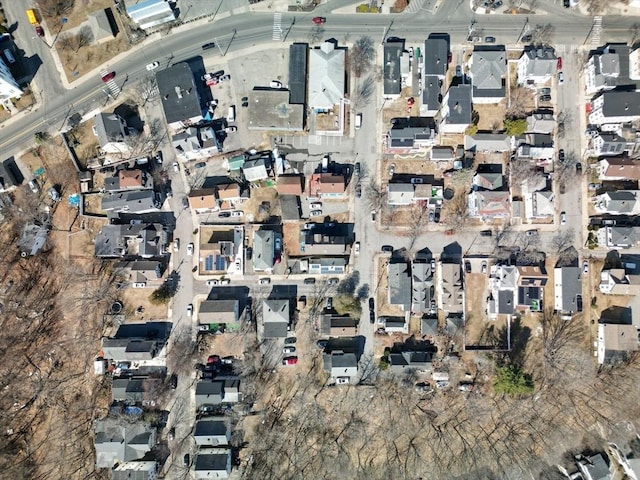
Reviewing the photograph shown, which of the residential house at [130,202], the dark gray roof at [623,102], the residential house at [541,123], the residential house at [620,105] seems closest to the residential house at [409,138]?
the residential house at [541,123]

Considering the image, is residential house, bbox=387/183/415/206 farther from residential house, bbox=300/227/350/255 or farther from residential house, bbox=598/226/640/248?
residential house, bbox=598/226/640/248

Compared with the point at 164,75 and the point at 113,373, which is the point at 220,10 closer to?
the point at 164,75

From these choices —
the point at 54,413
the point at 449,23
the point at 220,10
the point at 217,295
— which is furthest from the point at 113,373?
the point at 449,23

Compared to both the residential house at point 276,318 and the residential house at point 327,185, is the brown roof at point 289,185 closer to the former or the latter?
the residential house at point 327,185

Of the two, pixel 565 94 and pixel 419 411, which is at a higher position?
pixel 565 94

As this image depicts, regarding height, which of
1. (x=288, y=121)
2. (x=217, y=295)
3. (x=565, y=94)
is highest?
(x=565, y=94)

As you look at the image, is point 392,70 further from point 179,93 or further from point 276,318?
point 276,318
